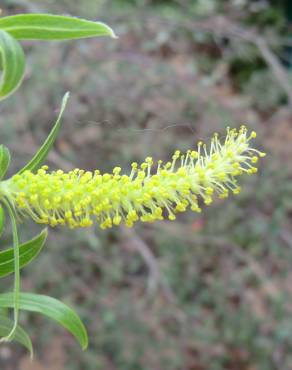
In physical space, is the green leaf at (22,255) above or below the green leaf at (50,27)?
below

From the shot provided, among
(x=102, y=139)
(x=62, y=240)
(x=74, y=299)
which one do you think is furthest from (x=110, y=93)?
(x=74, y=299)

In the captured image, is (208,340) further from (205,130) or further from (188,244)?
(205,130)

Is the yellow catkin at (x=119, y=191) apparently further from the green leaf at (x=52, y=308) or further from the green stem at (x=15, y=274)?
the green leaf at (x=52, y=308)

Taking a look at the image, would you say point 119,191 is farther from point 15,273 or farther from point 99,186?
point 15,273

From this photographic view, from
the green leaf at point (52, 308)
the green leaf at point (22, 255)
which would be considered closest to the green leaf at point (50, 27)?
the green leaf at point (22, 255)

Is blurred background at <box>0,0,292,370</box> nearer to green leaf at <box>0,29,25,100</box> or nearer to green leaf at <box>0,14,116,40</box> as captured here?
green leaf at <box>0,14,116,40</box>

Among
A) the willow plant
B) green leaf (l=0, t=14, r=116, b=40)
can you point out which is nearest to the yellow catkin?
the willow plant
